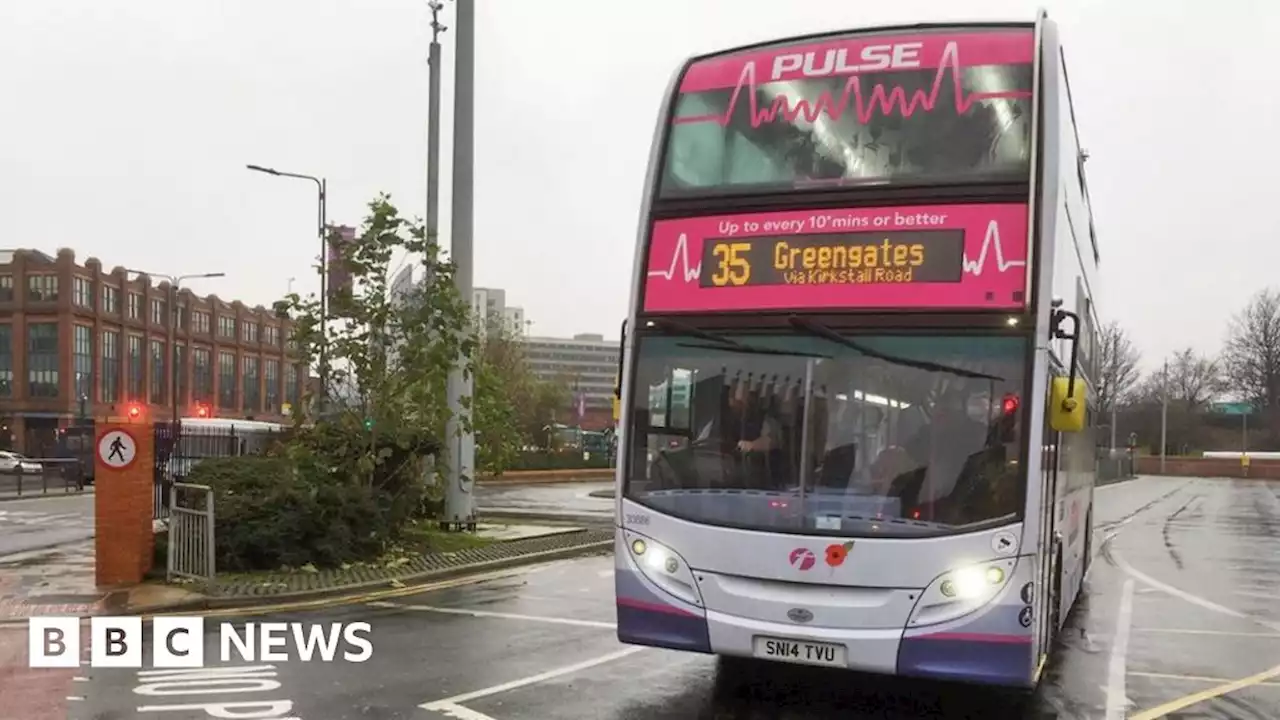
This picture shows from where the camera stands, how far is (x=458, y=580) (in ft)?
46.5

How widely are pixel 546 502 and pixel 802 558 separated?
24815 mm

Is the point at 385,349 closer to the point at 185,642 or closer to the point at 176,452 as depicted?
the point at 176,452

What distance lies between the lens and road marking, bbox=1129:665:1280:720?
750cm

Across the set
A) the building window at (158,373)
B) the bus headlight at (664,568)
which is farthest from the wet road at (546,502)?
the building window at (158,373)

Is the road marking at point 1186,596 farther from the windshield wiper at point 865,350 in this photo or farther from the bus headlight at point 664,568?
the bus headlight at point 664,568

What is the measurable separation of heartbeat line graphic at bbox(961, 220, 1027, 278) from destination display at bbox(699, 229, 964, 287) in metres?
0.06

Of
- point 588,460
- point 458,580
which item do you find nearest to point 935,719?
point 458,580

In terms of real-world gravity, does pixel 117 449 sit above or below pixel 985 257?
below

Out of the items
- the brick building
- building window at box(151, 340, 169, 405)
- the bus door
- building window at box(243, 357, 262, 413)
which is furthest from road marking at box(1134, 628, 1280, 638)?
building window at box(243, 357, 262, 413)

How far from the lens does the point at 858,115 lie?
24.1 ft

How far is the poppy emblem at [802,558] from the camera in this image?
657 centimetres

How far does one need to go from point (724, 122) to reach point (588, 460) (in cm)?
4397

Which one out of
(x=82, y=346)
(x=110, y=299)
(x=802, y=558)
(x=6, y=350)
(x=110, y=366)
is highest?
(x=110, y=299)

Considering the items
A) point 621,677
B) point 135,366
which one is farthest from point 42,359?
point 621,677
